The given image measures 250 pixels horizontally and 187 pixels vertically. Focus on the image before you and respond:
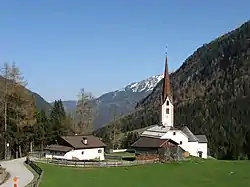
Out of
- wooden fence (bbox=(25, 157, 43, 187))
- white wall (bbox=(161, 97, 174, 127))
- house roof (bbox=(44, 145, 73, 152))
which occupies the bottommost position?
wooden fence (bbox=(25, 157, 43, 187))

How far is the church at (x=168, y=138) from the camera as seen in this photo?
73.1m

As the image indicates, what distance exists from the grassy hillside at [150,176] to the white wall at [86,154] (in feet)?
35.0

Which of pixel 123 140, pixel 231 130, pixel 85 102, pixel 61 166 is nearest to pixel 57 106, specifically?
pixel 85 102

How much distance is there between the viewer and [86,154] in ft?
223

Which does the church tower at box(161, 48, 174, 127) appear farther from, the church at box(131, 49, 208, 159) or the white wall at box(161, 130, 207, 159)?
the white wall at box(161, 130, 207, 159)

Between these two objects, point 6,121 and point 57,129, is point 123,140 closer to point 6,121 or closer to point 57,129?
point 57,129

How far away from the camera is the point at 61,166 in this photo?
56000 millimetres

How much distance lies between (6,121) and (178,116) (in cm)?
12104

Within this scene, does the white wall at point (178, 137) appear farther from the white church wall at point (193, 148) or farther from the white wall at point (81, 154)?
the white wall at point (81, 154)

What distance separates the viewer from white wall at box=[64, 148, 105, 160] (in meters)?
65.9

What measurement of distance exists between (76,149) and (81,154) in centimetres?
144

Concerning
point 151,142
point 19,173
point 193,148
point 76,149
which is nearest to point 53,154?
point 76,149

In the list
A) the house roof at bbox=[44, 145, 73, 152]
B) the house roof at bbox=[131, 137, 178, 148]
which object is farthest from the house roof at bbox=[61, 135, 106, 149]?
the house roof at bbox=[131, 137, 178, 148]

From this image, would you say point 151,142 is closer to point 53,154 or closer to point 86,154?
point 86,154
